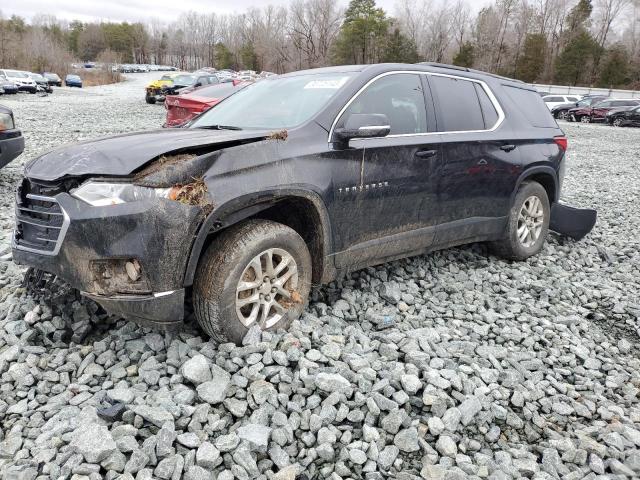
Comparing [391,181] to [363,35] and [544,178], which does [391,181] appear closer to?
[544,178]

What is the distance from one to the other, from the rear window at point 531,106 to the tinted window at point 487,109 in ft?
1.34

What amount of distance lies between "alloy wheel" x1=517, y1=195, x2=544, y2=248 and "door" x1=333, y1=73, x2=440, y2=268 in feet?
4.81

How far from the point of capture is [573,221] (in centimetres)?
589

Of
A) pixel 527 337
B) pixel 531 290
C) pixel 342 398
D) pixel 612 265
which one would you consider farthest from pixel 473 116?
pixel 342 398

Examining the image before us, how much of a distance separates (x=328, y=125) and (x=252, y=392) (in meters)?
1.77

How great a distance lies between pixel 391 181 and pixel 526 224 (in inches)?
85.1

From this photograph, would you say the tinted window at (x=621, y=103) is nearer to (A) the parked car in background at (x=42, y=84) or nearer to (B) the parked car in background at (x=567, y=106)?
(B) the parked car in background at (x=567, y=106)

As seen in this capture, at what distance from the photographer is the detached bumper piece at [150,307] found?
9.15 feet

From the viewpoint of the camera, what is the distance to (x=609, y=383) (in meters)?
3.21

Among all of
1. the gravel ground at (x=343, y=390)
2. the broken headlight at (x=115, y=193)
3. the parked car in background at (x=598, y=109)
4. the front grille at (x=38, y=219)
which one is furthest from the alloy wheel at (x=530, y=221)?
the parked car in background at (x=598, y=109)

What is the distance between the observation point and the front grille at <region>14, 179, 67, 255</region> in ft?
9.30

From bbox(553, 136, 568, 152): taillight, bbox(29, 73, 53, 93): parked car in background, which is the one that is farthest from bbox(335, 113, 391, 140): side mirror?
bbox(29, 73, 53, 93): parked car in background

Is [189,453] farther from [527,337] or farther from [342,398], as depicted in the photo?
[527,337]

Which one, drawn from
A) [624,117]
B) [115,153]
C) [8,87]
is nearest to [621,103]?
[624,117]
